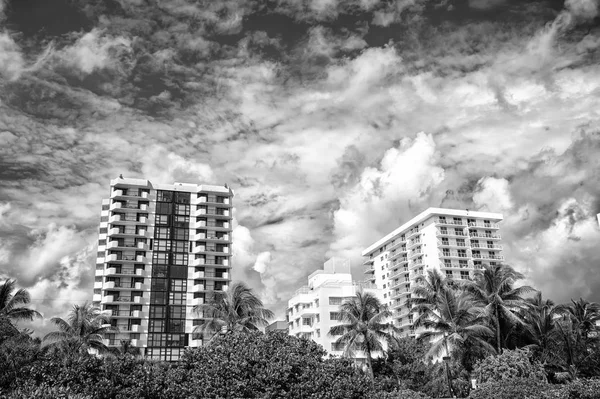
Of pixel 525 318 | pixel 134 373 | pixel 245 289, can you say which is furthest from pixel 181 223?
pixel 134 373

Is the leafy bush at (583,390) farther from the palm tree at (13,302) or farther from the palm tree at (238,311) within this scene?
the palm tree at (13,302)

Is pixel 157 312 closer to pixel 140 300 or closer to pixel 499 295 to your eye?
pixel 140 300

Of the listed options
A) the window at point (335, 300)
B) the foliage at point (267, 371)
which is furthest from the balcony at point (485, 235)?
the foliage at point (267, 371)

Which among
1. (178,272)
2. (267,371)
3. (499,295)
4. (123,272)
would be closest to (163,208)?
(178,272)

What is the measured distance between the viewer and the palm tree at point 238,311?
183 ft

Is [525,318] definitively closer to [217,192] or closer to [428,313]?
[428,313]

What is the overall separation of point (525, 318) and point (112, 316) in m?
59.6

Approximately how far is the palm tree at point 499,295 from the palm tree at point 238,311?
21070 mm

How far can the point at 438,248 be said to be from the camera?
116188 mm

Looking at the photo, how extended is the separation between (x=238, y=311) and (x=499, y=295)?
25.8 m

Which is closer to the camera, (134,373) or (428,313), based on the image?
(134,373)

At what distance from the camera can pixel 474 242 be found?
396 feet

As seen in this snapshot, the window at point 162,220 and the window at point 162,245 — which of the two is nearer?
the window at point 162,245

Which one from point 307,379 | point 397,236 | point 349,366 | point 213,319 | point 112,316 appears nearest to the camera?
point 307,379
